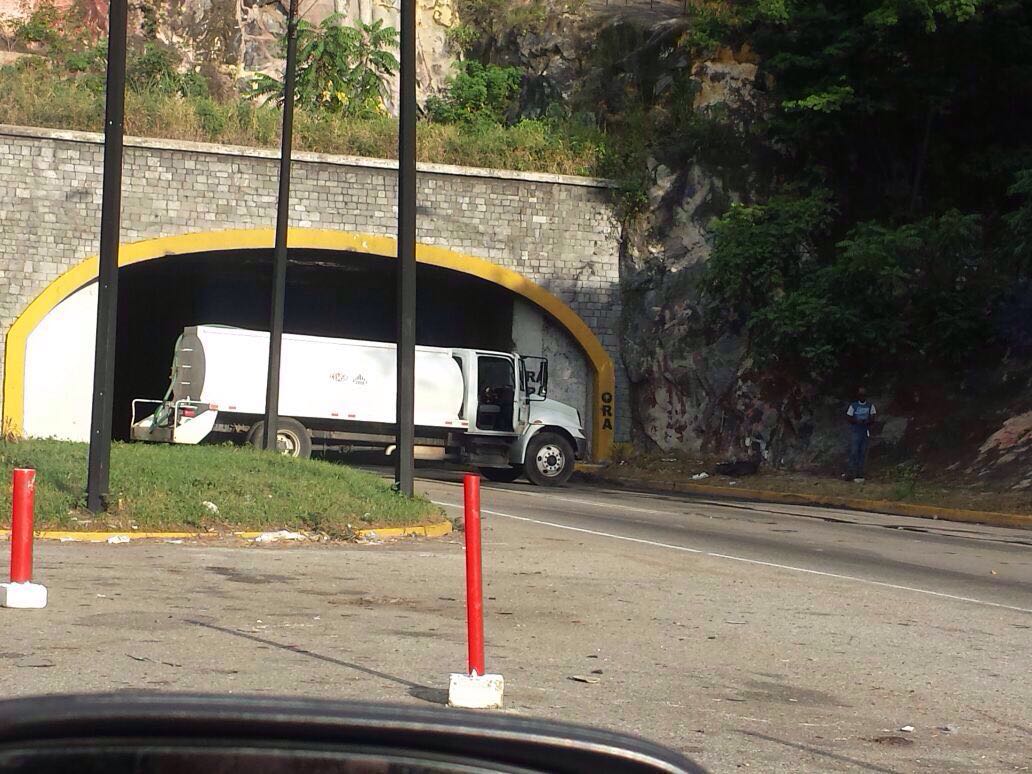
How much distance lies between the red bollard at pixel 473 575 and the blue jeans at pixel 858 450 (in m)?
22.1

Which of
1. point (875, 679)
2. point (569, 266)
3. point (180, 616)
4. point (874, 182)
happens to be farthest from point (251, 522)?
point (874, 182)

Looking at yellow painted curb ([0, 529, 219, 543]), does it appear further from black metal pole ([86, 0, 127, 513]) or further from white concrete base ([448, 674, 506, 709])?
white concrete base ([448, 674, 506, 709])

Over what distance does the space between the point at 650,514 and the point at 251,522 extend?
7.25 metres

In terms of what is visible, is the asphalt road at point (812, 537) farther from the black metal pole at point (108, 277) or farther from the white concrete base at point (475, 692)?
the white concrete base at point (475, 692)

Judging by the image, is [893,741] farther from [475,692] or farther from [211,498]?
[211,498]

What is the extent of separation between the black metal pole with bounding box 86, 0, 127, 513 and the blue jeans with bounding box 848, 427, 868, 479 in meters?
17.1

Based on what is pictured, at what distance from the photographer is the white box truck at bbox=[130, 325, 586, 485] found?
27.7 m

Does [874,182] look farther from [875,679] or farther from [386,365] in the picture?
[875,679]

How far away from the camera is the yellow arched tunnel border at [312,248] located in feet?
103

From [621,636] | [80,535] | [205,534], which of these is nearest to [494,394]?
A: [205,534]

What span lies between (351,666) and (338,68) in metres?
42.7

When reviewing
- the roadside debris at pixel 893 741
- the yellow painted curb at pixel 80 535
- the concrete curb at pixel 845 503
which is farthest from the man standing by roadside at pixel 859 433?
the roadside debris at pixel 893 741

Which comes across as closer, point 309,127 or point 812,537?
point 812,537

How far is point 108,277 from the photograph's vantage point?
14.4 m
